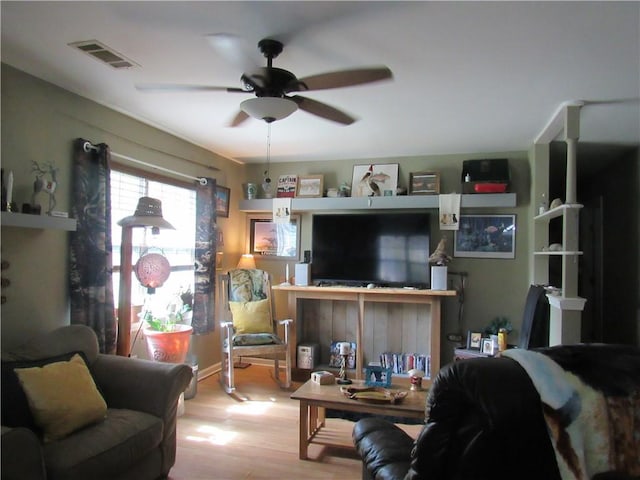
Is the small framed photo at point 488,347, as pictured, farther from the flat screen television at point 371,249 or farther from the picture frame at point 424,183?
the picture frame at point 424,183

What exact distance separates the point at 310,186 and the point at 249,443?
9.46 feet

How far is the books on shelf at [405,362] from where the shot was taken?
4.41 metres

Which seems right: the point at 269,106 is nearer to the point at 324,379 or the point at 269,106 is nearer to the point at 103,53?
the point at 103,53

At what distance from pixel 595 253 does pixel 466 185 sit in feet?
8.45

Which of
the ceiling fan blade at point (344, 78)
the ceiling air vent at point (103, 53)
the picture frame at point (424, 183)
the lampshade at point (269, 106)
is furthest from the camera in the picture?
the picture frame at point (424, 183)

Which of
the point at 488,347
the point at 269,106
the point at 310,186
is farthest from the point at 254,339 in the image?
the point at 269,106

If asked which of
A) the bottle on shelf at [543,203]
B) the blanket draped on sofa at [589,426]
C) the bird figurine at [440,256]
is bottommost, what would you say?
the blanket draped on sofa at [589,426]

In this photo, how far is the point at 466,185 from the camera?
4.36 meters

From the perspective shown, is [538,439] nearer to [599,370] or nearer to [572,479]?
[572,479]

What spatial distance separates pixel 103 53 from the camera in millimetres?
2361

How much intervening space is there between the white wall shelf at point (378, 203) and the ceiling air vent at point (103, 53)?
8.35ft

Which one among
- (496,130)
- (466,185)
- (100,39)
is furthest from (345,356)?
(100,39)

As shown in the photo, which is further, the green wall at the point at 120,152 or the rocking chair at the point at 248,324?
the rocking chair at the point at 248,324

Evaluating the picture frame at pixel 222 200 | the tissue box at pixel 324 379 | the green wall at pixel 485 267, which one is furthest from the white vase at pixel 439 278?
the picture frame at pixel 222 200
